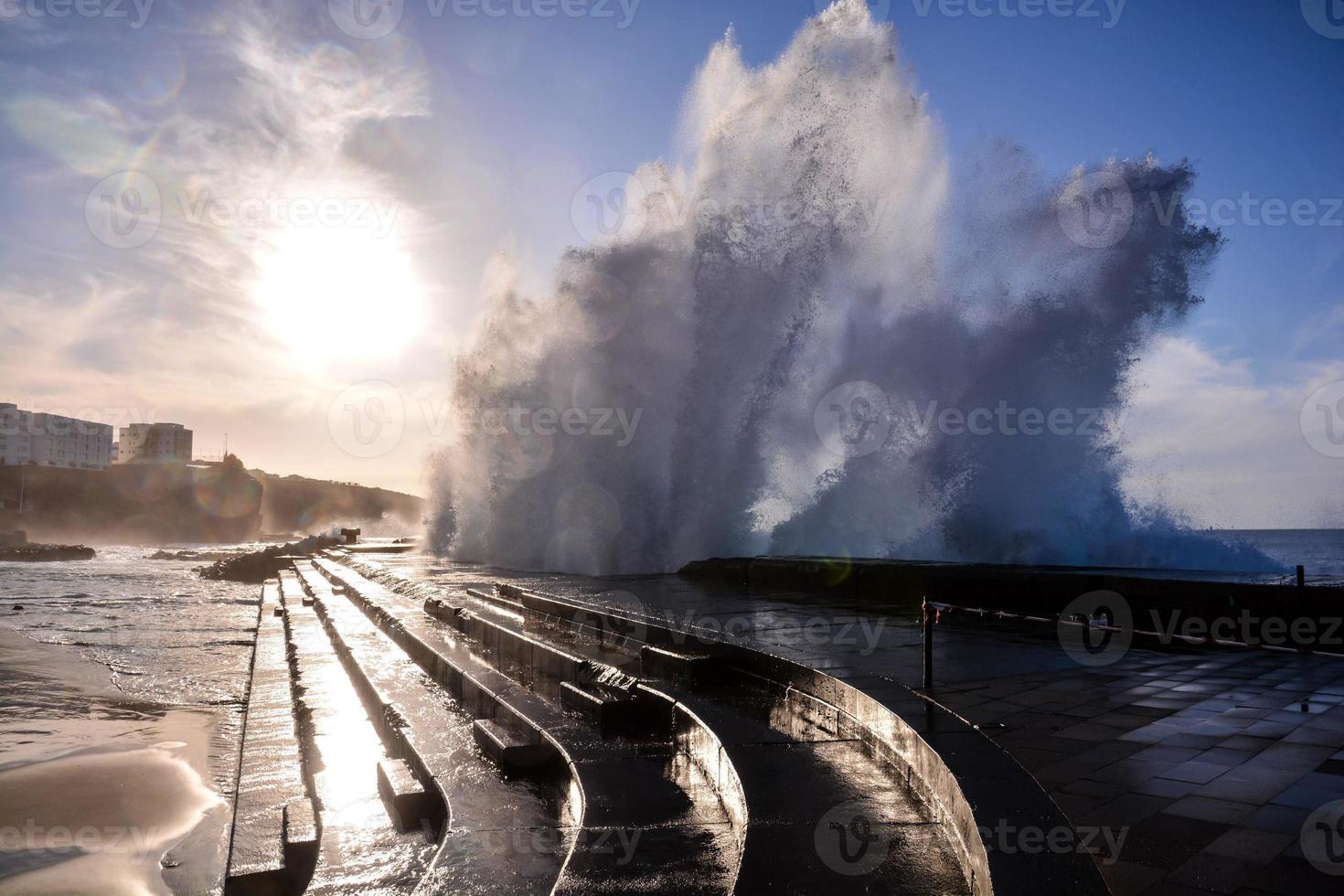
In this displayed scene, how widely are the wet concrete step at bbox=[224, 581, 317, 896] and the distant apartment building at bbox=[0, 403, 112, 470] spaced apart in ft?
479

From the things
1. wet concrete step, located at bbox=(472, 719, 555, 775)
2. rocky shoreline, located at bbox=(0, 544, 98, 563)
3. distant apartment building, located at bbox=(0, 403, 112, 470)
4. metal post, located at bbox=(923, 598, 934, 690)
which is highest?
distant apartment building, located at bbox=(0, 403, 112, 470)

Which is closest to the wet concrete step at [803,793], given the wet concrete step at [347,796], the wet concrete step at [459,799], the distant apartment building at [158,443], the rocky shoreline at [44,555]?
the wet concrete step at [459,799]

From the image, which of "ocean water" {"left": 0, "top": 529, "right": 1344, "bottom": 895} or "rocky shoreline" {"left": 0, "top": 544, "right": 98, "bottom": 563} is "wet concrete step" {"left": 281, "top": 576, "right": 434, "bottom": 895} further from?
"rocky shoreline" {"left": 0, "top": 544, "right": 98, "bottom": 563}

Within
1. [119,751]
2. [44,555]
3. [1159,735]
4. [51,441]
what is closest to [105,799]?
[119,751]

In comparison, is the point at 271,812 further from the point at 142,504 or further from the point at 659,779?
the point at 142,504

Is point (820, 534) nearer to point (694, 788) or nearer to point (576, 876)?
point (694, 788)

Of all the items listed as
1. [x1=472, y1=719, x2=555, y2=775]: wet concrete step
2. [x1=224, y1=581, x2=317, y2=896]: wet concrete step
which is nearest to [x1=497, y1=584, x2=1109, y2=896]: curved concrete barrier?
[x1=472, y1=719, x2=555, y2=775]: wet concrete step

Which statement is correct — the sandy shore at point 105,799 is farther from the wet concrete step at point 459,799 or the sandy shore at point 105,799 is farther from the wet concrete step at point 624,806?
the wet concrete step at point 624,806

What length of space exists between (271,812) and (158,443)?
179 m

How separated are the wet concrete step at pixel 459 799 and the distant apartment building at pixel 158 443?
170375 millimetres

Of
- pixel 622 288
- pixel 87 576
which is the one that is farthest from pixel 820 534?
pixel 87 576

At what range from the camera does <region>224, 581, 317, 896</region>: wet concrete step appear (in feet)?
11.3

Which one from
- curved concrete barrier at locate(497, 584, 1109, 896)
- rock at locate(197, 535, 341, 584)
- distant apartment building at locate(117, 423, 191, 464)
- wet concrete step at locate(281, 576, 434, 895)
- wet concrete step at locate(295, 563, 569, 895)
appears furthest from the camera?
distant apartment building at locate(117, 423, 191, 464)

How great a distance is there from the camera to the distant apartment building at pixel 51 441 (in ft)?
411
